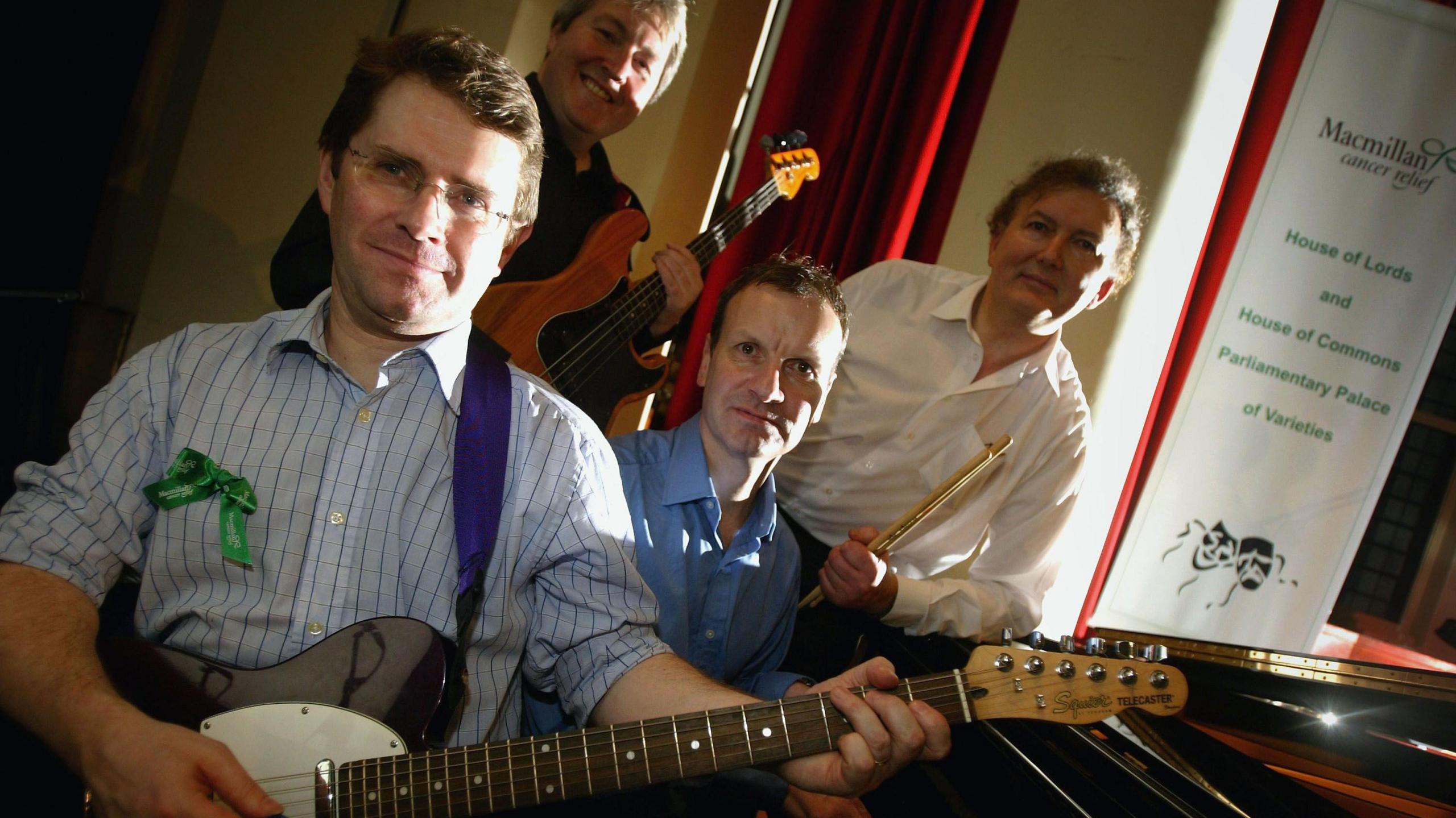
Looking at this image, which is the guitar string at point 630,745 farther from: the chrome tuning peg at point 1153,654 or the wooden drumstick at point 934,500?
the wooden drumstick at point 934,500

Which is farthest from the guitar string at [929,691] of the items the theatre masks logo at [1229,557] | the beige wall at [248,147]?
the beige wall at [248,147]

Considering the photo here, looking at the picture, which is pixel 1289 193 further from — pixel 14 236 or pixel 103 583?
pixel 14 236

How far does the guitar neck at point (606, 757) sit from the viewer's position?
3.62 feet

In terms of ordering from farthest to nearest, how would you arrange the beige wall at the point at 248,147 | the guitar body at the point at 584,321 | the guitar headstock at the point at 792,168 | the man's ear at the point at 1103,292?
the beige wall at the point at 248,147 → the guitar headstock at the point at 792,168 → the man's ear at the point at 1103,292 → the guitar body at the point at 584,321

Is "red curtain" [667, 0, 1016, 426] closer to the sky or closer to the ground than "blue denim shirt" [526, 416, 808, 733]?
closer to the sky

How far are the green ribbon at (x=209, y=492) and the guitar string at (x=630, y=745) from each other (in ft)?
1.01

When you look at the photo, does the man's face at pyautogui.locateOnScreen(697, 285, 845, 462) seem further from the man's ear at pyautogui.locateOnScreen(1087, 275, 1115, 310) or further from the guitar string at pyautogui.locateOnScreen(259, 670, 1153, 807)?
the man's ear at pyautogui.locateOnScreen(1087, 275, 1115, 310)

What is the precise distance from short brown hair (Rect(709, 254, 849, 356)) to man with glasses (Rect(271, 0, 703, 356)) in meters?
0.30

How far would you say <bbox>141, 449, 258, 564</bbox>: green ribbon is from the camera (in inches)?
47.5

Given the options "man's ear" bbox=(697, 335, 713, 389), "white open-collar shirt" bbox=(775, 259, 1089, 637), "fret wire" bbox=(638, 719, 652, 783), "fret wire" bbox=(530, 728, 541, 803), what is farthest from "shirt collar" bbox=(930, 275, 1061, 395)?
"fret wire" bbox=(530, 728, 541, 803)

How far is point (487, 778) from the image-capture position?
1135 mm

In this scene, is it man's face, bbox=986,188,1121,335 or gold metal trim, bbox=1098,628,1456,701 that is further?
man's face, bbox=986,188,1121,335

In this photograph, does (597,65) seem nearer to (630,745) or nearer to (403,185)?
(403,185)

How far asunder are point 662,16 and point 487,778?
1.80 metres
